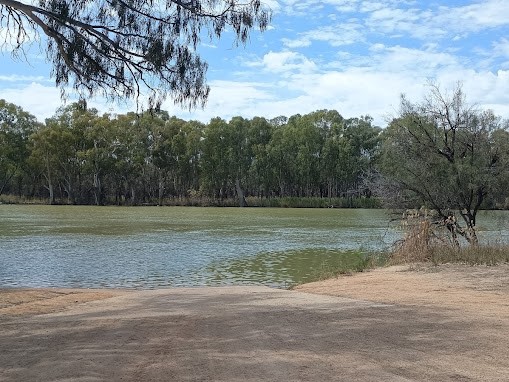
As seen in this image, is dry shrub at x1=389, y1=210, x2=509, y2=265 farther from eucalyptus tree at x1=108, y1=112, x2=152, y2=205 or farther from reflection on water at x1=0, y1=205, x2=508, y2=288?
eucalyptus tree at x1=108, y1=112, x2=152, y2=205

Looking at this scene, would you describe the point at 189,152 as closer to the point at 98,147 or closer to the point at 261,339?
the point at 98,147

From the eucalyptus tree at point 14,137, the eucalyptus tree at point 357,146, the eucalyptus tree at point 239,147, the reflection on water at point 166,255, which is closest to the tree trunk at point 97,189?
the eucalyptus tree at point 14,137

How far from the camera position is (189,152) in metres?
78.2

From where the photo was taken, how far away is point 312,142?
246 feet

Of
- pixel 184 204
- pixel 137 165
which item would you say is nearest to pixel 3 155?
pixel 137 165

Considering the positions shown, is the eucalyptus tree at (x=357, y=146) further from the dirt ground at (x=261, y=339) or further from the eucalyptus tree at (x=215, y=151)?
the dirt ground at (x=261, y=339)

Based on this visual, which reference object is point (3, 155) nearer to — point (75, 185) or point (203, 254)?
point (75, 185)

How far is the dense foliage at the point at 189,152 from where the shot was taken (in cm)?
7475

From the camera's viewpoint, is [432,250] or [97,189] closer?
[432,250]

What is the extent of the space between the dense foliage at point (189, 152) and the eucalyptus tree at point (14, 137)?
0.13m

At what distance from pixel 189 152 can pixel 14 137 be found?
81.7ft

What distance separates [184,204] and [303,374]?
77.9 meters

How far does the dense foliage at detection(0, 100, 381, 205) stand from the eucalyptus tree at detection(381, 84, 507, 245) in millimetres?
52360

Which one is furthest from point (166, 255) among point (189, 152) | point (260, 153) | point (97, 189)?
point (97, 189)
